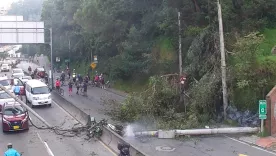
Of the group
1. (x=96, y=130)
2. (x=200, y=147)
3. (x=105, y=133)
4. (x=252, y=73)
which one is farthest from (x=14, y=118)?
(x=252, y=73)

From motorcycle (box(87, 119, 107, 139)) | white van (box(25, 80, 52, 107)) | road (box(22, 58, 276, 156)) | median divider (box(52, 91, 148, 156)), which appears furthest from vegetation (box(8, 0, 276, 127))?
white van (box(25, 80, 52, 107))

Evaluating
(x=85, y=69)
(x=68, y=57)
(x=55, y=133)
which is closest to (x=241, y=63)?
(x=55, y=133)

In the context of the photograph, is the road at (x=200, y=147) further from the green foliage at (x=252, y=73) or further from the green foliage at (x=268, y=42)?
the green foliage at (x=268, y=42)

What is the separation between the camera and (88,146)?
1845 centimetres

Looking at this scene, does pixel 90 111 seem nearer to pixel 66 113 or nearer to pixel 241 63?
pixel 66 113

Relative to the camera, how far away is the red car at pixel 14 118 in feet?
69.4

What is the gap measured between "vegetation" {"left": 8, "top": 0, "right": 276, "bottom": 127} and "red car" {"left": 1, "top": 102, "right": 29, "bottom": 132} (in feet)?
17.1

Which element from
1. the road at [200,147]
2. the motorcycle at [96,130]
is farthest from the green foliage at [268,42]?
the motorcycle at [96,130]

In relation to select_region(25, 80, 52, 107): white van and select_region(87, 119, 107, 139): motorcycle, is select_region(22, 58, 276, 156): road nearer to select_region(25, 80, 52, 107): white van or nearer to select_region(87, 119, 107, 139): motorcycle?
select_region(87, 119, 107, 139): motorcycle

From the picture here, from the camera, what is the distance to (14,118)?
21172mm

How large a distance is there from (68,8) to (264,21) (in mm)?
36763

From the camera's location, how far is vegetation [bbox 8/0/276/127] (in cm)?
2209

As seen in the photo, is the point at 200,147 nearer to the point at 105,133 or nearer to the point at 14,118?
the point at 105,133

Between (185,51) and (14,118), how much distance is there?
54.5ft
